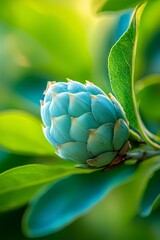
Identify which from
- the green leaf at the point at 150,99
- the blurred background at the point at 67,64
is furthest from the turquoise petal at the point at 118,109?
the blurred background at the point at 67,64

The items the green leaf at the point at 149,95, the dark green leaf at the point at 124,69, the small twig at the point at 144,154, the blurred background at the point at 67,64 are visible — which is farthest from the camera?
the blurred background at the point at 67,64

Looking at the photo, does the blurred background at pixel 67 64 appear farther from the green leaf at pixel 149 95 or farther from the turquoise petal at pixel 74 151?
the turquoise petal at pixel 74 151

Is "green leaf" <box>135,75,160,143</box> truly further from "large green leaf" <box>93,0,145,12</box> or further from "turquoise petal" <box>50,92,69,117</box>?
"turquoise petal" <box>50,92,69,117</box>

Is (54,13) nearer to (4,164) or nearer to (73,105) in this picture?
(4,164)

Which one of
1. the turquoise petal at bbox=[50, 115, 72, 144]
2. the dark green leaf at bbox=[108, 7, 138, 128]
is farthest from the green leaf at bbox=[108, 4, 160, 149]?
the turquoise petal at bbox=[50, 115, 72, 144]

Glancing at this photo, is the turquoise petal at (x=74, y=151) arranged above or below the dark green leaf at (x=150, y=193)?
above
